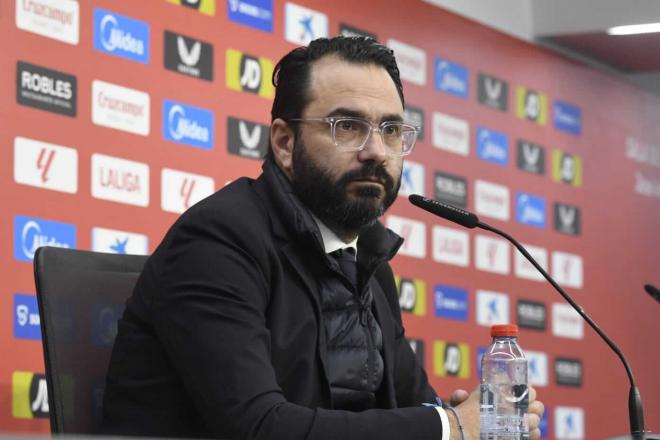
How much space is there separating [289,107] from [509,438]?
84 cm

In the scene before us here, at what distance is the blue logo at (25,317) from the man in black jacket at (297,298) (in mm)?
1127

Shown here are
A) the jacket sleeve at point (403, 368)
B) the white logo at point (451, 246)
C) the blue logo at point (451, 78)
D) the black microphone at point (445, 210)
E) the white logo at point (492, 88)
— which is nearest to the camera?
the black microphone at point (445, 210)

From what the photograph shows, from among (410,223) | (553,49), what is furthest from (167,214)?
(553,49)

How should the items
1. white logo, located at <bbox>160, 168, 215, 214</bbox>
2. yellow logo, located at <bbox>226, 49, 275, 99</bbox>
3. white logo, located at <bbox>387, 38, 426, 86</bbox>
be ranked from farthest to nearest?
white logo, located at <bbox>387, 38, 426, 86</bbox>
yellow logo, located at <bbox>226, 49, 275, 99</bbox>
white logo, located at <bbox>160, 168, 215, 214</bbox>

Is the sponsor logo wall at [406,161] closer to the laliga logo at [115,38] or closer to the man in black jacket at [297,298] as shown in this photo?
the laliga logo at [115,38]

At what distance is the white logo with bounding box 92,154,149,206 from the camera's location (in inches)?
146

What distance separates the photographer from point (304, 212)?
7.89 feet

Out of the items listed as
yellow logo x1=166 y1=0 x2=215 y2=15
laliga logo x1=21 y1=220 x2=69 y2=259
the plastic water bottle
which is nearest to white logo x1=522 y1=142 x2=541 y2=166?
yellow logo x1=166 y1=0 x2=215 y2=15

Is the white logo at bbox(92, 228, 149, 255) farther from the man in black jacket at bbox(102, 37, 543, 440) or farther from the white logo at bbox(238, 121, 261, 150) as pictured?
the man in black jacket at bbox(102, 37, 543, 440)

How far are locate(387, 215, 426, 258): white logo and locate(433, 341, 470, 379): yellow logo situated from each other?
0.40m

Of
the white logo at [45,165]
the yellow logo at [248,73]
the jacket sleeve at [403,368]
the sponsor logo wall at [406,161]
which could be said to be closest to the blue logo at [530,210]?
the sponsor logo wall at [406,161]

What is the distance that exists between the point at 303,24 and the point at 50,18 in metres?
1.32

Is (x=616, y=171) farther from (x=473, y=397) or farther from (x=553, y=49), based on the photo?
(x=473, y=397)

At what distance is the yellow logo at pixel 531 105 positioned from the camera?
5.89 meters
